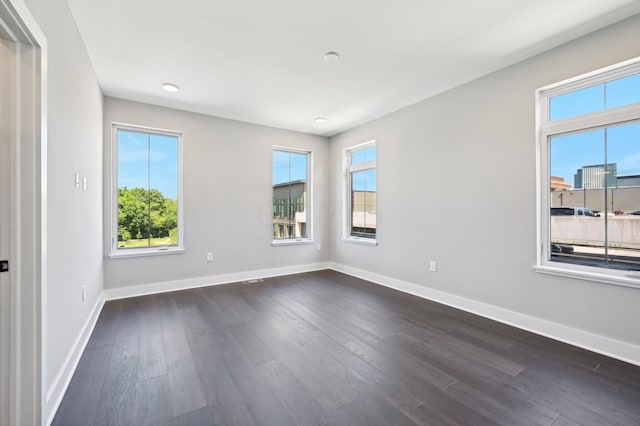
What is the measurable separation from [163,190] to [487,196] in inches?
161

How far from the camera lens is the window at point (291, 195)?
16.0ft

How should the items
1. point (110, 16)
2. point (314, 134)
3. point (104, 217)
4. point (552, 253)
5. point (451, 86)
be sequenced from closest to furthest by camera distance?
point (110, 16), point (552, 253), point (451, 86), point (104, 217), point (314, 134)

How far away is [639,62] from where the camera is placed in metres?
2.10

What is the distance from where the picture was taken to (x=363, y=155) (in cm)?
479

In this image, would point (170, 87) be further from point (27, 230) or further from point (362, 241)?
point (362, 241)

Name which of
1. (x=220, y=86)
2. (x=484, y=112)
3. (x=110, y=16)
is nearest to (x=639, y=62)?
(x=484, y=112)

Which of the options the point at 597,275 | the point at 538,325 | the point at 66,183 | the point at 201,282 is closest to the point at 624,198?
the point at 597,275

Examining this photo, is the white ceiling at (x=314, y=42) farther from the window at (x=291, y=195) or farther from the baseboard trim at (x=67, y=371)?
the baseboard trim at (x=67, y=371)

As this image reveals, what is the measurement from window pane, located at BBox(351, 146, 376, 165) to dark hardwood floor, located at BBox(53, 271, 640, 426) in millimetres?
2530

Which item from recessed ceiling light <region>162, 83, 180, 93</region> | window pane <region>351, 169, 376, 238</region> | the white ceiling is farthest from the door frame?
window pane <region>351, 169, 376, 238</region>

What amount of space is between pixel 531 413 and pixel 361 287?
259 cm

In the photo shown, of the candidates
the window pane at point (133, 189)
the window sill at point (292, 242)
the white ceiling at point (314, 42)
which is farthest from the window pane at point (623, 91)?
the window pane at point (133, 189)

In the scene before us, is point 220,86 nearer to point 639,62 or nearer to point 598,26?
point 598,26

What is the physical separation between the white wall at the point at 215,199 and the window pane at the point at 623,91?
3.91m
